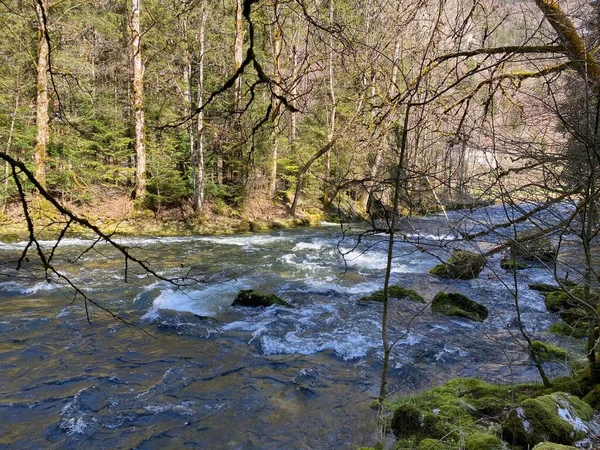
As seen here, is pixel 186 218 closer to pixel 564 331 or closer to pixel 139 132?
pixel 139 132

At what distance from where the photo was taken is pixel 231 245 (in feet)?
46.9

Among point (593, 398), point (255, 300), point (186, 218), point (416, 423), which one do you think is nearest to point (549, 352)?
point (593, 398)

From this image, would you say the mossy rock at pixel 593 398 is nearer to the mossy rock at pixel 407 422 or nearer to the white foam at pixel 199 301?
the mossy rock at pixel 407 422

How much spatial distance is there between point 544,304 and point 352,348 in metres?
4.57

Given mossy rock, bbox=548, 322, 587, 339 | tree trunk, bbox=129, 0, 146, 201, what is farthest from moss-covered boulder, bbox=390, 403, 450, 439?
tree trunk, bbox=129, 0, 146, 201

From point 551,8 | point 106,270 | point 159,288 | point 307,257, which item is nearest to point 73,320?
point 159,288

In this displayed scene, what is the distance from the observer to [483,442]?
325 cm

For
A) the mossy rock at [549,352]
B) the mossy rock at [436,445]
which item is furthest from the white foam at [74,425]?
the mossy rock at [549,352]

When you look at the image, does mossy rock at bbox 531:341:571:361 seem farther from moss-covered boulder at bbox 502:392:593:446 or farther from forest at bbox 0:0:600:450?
moss-covered boulder at bbox 502:392:593:446

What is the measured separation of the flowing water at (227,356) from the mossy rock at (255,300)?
22 centimetres

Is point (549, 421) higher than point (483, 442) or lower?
higher

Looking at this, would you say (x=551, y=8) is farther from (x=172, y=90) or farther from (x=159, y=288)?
(x=172, y=90)

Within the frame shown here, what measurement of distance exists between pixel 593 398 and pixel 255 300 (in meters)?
5.80

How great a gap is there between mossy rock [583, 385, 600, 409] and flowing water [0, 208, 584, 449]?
0.65m
